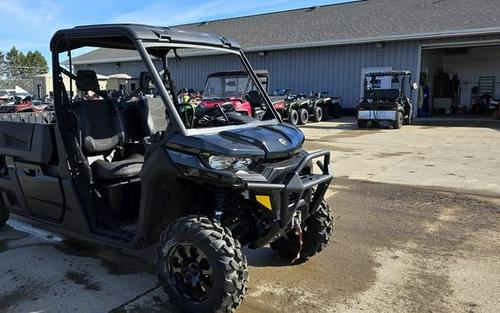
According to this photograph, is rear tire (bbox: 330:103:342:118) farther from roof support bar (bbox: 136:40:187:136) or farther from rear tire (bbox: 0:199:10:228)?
roof support bar (bbox: 136:40:187:136)

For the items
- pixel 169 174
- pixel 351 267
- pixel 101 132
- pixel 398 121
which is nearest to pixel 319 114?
pixel 398 121

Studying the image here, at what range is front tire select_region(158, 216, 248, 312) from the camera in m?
3.05

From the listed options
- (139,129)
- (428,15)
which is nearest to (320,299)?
(139,129)

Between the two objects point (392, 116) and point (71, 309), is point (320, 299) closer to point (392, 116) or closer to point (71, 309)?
point (71, 309)

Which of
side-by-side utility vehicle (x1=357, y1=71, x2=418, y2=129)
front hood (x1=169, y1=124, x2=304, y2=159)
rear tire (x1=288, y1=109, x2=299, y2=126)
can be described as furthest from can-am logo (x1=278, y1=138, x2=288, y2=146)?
rear tire (x1=288, y1=109, x2=299, y2=126)

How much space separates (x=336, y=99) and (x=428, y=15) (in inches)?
220

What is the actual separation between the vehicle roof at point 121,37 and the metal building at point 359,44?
13.7 meters

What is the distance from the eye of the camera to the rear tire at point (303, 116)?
1919cm

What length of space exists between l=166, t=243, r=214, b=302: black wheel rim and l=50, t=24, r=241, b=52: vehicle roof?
1536mm

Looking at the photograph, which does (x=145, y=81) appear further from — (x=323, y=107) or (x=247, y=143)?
(x=323, y=107)

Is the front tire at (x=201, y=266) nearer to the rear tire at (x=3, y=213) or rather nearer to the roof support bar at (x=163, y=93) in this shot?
the roof support bar at (x=163, y=93)

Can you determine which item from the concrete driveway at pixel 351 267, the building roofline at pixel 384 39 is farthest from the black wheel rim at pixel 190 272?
the building roofline at pixel 384 39

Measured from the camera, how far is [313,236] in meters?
4.19

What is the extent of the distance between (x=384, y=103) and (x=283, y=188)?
14930 millimetres
